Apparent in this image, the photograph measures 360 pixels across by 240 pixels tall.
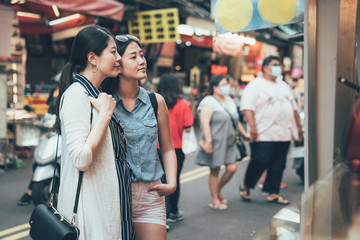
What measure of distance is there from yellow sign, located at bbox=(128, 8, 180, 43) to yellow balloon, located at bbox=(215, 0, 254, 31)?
28.8ft

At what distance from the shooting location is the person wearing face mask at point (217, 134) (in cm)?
629

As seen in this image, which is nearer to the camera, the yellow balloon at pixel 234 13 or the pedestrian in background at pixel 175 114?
the yellow balloon at pixel 234 13

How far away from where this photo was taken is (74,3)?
928cm

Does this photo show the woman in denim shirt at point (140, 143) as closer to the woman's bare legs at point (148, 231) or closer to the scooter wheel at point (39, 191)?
the woman's bare legs at point (148, 231)

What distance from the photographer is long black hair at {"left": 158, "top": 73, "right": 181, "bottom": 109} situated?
5.60 m

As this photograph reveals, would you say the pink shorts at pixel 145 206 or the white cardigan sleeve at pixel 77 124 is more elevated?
the white cardigan sleeve at pixel 77 124

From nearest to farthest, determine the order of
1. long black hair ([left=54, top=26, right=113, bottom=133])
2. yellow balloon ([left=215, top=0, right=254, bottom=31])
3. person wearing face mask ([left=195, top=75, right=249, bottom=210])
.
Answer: long black hair ([left=54, top=26, right=113, bottom=133]) → yellow balloon ([left=215, top=0, right=254, bottom=31]) → person wearing face mask ([left=195, top=75, right=249, bottom=210])

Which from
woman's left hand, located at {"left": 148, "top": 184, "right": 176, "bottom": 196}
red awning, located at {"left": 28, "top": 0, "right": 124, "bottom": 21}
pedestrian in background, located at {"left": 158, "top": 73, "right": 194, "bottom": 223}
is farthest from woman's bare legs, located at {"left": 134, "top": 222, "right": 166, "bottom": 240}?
red awning, located at {"left": 28, "top": 0, "right": 124, "bottom": 21}

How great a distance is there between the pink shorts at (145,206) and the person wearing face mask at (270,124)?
3.88 meters

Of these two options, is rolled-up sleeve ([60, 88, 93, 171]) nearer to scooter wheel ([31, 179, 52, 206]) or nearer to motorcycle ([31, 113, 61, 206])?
motorcycle ([31, 113, 61, 206])

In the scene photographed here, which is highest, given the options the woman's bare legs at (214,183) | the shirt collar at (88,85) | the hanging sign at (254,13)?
the hanging sign at (254,13)

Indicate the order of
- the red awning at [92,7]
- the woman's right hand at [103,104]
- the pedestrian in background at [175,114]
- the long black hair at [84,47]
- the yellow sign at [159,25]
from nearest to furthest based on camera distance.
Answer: the woman's right hand at [103,104], the long black hair at [84,47], the pedestrian in background at [175,114], the red awning at [92,7], the yellow sign at [159,25]

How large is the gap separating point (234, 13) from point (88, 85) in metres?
1.75

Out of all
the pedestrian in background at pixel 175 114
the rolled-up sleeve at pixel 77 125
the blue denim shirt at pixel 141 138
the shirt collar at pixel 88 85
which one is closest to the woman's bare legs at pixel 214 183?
the pedestrian in background at pixel 175 114
